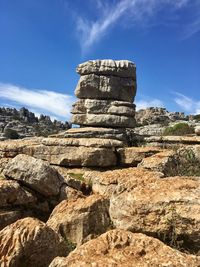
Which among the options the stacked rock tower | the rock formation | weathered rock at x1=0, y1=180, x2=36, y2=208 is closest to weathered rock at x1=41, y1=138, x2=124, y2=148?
the stacked rock tower

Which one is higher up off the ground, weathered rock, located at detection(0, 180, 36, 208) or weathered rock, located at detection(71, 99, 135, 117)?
weathered rock, located at detection(71, 99, 135, 117)

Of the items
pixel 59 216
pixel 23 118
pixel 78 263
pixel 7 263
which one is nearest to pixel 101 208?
pixel 59 216

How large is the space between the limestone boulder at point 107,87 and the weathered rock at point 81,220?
62.9 ft

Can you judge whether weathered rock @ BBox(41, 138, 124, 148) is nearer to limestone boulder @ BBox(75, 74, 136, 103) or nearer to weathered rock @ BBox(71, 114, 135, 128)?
weathered rock @ BBox(71, 114, 135, 128)

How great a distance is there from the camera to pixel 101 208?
8.68 metres

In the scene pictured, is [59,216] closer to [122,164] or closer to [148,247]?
[148,247]

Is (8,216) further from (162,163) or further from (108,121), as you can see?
(108,121)

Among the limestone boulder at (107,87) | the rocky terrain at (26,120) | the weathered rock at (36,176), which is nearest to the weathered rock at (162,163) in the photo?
the weathered rock at (36,176)

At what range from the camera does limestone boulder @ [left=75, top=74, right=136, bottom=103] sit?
27.4 metres

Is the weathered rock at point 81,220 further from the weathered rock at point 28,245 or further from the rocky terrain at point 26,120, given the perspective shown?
the rocky terrain at point 26,120

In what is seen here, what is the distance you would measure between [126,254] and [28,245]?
1.89 metres

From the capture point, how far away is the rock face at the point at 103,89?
27172mm

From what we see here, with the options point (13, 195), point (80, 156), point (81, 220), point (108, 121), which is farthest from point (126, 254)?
point (108, 121)

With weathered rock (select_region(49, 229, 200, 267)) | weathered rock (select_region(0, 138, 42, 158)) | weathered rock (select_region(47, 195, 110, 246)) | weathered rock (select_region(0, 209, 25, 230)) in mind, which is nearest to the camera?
weathered rock (select_region(49, 229, 200, 267))
